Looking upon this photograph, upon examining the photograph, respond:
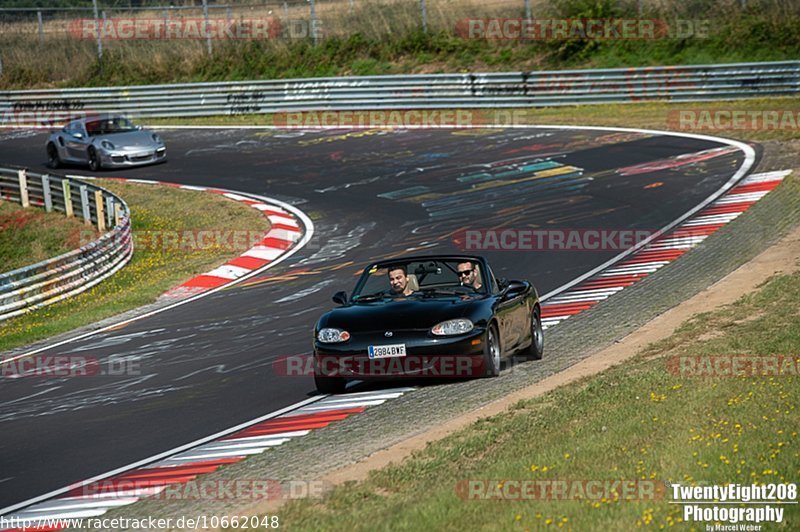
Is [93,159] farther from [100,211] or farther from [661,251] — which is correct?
[661,251]

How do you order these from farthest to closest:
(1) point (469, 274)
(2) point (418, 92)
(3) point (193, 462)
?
1. (2) point (418, 92)
2. (1) point (469, 274)
3. (3) point (193, 462)

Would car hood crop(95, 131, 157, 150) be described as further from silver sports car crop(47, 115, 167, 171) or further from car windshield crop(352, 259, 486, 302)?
car windshield crop(352, 259, 486, 302)

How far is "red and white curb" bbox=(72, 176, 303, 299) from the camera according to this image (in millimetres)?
19625

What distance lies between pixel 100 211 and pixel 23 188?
520 centimetres

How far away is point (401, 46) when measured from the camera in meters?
42.5

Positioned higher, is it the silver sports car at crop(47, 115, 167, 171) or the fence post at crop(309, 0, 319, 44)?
the fence post at crop(309, 0, 319, 44)

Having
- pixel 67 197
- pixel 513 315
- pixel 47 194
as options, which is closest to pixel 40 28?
pixel 47 194

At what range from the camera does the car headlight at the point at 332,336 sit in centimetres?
1155

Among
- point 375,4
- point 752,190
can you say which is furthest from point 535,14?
point 752,190

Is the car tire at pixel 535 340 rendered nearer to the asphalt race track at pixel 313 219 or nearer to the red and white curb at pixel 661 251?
the red and white curb at pixel 661 251

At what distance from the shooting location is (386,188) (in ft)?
87.8

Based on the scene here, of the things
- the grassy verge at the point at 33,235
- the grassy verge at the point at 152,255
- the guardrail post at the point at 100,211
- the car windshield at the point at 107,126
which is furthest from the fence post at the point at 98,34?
the guardrail post at the point at 100,211

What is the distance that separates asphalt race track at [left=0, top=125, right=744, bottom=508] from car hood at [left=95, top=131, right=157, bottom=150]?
0.75 meters

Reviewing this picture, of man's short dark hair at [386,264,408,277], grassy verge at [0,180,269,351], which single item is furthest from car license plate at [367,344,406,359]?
grassy verge at [0,180,269,351]
